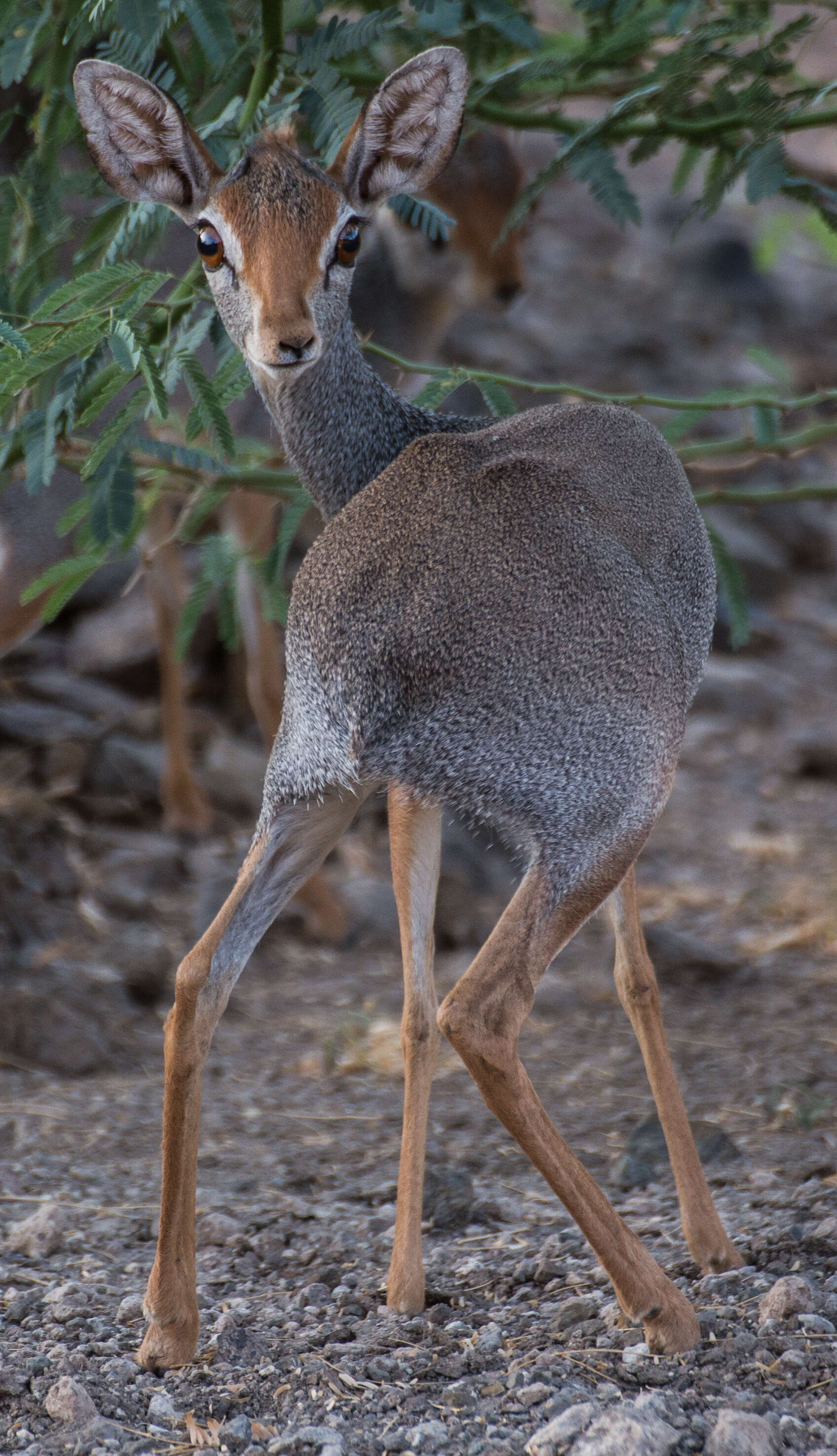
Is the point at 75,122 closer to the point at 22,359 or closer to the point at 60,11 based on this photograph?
the point at 60,11

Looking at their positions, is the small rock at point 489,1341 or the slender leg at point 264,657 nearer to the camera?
the small rock at point 489,1341

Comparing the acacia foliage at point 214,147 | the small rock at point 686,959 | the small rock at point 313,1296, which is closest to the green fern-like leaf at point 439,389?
the acacia foliage at point 214,147

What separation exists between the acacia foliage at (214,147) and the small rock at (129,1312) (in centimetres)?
166

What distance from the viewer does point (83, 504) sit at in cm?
399

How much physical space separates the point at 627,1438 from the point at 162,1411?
2.90 ft

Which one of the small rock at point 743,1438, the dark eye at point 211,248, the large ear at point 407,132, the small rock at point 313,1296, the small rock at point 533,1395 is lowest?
the small rock at point 313,1296

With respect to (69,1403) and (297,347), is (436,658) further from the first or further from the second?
(69,1403)

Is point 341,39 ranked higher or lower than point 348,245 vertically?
higher

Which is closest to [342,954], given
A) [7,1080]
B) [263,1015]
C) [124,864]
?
[263,1015]

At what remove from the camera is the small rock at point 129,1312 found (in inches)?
126

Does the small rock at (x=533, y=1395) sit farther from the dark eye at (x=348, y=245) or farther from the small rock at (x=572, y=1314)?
the dark eye at (x=348, y=245)

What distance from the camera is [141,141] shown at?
3.22 meters

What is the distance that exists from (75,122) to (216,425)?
3.97 feet

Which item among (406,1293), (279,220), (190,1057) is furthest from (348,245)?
(406,1293)
